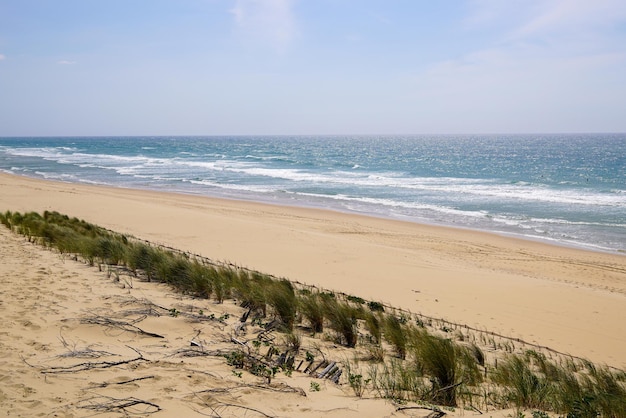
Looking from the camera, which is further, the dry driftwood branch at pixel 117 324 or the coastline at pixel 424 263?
the coastline at pixel 424 263

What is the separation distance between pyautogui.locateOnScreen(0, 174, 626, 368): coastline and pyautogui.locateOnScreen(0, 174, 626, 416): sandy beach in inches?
1.9

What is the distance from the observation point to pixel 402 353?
6.05 metres

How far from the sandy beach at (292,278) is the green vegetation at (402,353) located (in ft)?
1.55

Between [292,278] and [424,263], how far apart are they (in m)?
4.73

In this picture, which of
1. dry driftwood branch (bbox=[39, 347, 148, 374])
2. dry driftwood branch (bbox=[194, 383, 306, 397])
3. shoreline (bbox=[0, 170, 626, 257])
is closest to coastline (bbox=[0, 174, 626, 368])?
shoreline (bbox=[0, 170, 626, 257])

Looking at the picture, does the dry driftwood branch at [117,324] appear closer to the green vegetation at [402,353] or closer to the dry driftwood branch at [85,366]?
the dry driftwood branch at [85,366]

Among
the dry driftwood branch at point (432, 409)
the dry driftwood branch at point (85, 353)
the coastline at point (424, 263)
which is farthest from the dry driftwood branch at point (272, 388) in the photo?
the coastline at point (424, 263)

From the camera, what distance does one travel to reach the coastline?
30.6 feet

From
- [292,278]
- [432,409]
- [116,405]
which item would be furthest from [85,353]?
[292,278]

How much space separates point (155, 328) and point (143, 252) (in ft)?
13.3

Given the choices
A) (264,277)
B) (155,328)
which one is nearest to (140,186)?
(264,277)

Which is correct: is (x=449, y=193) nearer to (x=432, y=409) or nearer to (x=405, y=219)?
(x=405, y=219)

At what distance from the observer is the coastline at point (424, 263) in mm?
9312

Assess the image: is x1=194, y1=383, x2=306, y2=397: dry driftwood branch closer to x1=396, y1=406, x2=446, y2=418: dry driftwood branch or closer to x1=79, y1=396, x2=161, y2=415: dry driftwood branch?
x1=79, y1=396, x2=161, y2=415: dry driftwood branch
